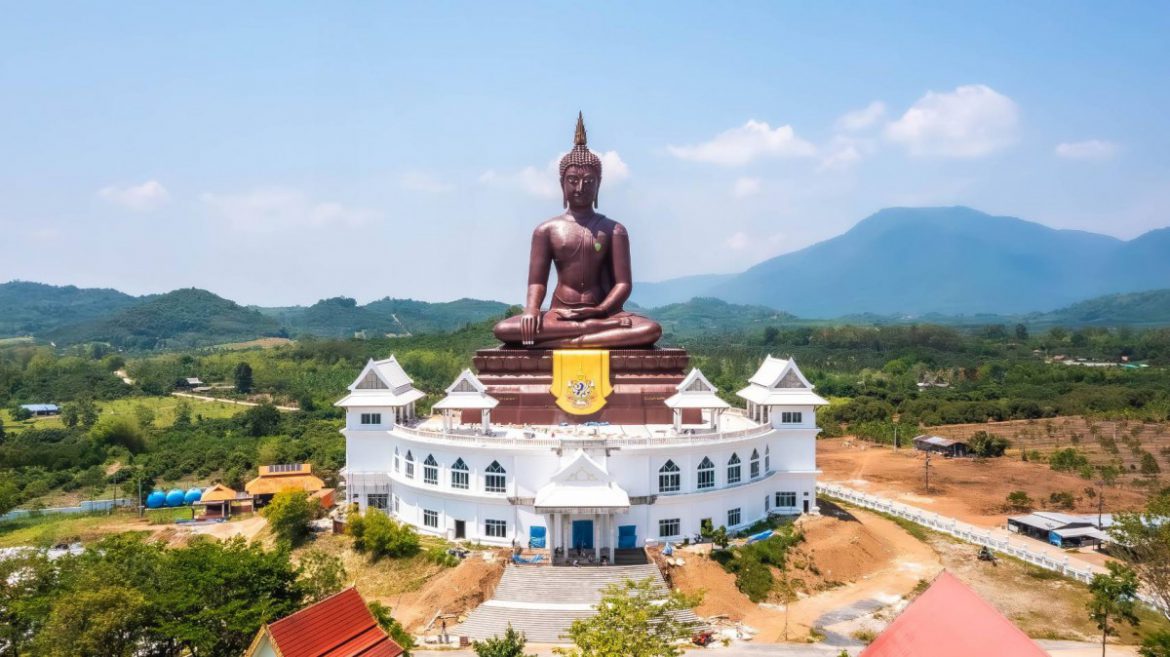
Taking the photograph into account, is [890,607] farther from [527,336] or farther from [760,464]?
[527,336]

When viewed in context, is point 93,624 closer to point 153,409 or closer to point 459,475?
point 459,475

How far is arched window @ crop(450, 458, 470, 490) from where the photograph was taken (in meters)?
33.3

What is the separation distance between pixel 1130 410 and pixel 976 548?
157 feet

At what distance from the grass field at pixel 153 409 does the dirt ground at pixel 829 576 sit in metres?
65.1

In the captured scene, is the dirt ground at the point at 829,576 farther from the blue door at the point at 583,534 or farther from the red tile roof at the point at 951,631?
the red tile roof at the point at 951,631

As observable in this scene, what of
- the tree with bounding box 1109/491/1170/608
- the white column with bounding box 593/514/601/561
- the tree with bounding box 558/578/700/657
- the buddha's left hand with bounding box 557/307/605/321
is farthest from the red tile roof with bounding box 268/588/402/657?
the buddha's left hand with bounding box 557/307/605/321

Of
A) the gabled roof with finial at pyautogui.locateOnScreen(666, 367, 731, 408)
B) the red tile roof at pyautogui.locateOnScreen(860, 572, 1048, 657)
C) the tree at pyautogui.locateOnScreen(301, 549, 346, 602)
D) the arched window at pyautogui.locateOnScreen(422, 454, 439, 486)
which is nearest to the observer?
the red tile roof at pyautogui.locateOnScreen(860, 572, 1048, 657)

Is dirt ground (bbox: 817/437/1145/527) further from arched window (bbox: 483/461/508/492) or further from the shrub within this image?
arched window (bbox: 483/461/508/492)

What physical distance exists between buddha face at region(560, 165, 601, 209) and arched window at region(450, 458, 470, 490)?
16.9 m

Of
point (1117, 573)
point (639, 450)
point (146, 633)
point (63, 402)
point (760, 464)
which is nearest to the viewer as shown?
point (146, 633)

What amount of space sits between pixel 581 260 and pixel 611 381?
717cm

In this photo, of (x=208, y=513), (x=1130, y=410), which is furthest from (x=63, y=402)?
(x=1130, y=410)

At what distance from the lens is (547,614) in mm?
27375

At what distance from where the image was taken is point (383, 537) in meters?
31.9
